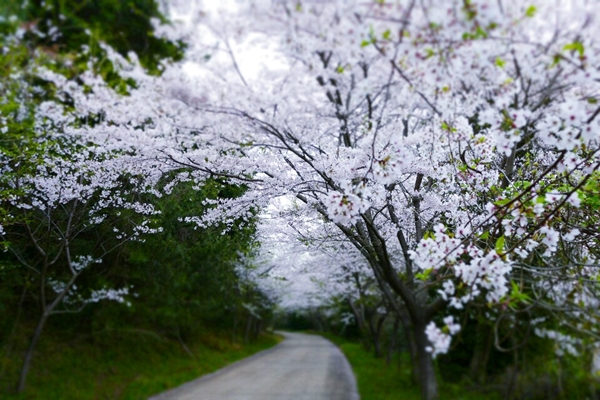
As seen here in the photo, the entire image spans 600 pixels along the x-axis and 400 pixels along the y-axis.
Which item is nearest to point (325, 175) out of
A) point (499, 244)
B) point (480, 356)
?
point (499, 244)

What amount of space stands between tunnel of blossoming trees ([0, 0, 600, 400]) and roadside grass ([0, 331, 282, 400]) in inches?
6.9

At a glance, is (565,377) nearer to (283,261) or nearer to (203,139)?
(283,261)

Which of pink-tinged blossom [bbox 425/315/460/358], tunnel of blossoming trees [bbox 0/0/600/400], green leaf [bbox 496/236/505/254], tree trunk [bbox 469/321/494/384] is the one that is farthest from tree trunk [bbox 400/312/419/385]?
pink-tinged blossom [bbox 425/315/460/358]

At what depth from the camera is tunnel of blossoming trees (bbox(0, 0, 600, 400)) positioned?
2717 mm

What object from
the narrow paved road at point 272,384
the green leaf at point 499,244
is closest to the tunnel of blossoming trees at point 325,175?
the green leaf at point 499,244

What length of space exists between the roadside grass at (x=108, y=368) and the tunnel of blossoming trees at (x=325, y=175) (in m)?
0.18

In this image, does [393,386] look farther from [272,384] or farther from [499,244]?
[499,244]

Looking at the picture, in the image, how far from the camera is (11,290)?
7629 millimetres

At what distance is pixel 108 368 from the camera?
8844 mm

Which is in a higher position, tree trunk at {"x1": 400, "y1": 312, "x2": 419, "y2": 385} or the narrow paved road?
tree trunk at {"x1": 400, "y1": 312, "x2": 419, "y2": 385}

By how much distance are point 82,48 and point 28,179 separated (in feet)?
21.6

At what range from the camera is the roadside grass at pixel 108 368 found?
703 cm

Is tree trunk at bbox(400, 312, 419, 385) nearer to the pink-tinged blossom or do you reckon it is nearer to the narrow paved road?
the narrow paved road

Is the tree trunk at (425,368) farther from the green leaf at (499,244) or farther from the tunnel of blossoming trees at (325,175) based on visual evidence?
the green leaf at (499,244)
